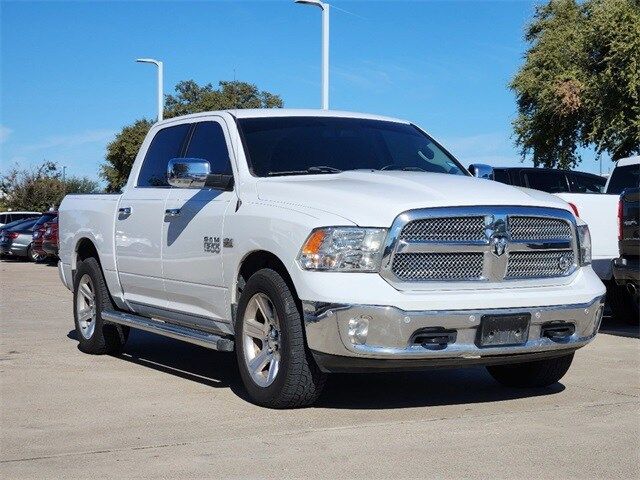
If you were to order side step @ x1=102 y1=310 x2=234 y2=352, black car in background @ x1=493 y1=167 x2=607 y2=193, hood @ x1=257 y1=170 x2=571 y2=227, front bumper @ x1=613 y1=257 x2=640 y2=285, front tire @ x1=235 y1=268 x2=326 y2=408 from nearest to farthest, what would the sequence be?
1. hood @ x1=257 y1=170 x2=571 y2=227
2. front tire @ x1=235 y1=268 x2=326 y2=408
3. side step @ x1=102 y1=310 x2=234 y2=352
4. front bumper @ x1=613 y1=257 x2=640 y2=285
5. black car in background @ x1=493 y1=167 x2=607 y2=193

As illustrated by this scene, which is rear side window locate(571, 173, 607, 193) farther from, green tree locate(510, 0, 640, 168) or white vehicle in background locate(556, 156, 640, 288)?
green tree locate(510, 0, 640, 168)

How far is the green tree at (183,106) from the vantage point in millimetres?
56688

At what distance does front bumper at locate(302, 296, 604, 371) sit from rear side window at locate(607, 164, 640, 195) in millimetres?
6905

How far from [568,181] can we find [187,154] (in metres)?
10.1

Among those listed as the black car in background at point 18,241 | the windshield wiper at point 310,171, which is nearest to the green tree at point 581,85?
the black car in background at point 18,241

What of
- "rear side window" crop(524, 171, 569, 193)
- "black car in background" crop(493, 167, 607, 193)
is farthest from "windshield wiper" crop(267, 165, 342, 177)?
"rear side window" crop(524, 171, 569, 193)

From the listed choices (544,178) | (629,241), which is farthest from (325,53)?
(629,241)

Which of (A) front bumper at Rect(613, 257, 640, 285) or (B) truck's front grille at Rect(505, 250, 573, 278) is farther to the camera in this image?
(A) front bumper at Rect(613, 257, 640, 285)

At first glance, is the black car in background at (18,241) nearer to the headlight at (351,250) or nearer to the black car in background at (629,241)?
the black car in background at (629,241)

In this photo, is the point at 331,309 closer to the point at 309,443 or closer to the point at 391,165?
the point at 309,443

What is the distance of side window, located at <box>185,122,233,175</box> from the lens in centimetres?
816

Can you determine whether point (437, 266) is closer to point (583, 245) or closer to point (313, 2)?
point (583, 245)

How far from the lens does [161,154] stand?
9320 millimetres

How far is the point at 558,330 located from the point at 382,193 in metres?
1.47
